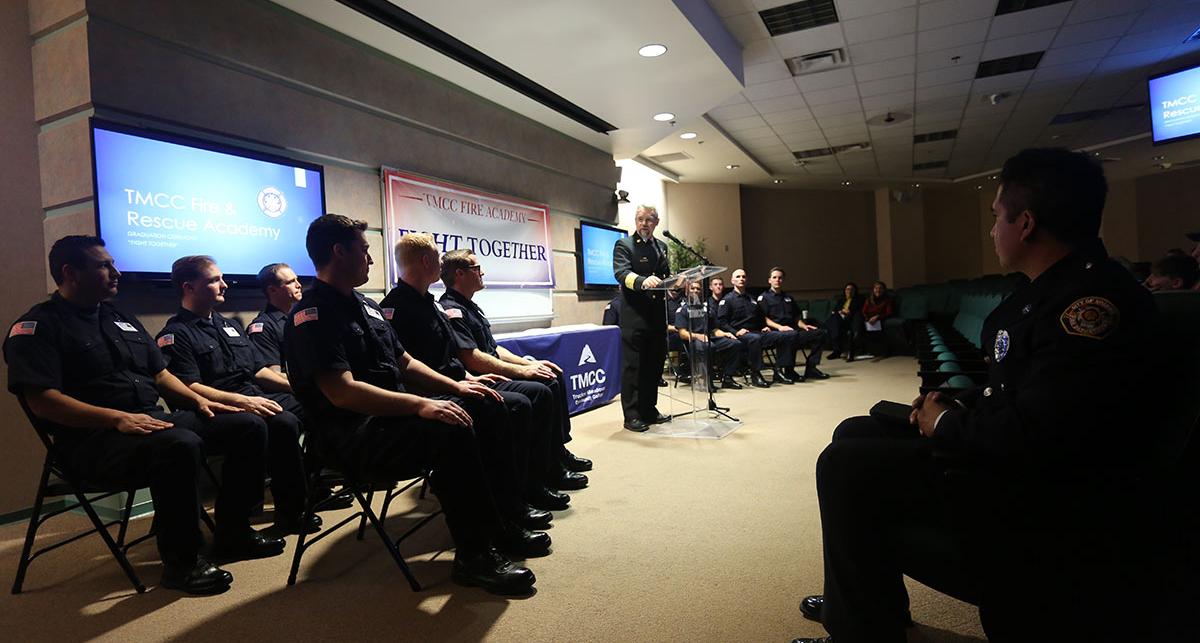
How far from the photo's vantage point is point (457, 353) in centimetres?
285

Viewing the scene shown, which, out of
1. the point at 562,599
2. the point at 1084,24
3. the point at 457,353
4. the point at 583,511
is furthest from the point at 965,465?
the point at 1084,24

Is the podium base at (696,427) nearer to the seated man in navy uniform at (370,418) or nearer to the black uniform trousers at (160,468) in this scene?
the seated man in navy uniform at (370,418)

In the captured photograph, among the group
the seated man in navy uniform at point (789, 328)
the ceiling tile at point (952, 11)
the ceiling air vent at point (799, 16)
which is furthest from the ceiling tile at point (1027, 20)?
the seated man in navy uniform at point (789, 328)

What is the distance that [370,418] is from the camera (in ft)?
6.76

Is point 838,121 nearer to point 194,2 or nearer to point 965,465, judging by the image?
point 194,2

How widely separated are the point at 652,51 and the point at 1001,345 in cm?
405

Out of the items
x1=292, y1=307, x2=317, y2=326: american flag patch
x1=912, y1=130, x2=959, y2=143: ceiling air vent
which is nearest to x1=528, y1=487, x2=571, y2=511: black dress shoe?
x1=292, y1=307, x2=317, y2=326: american flag patch

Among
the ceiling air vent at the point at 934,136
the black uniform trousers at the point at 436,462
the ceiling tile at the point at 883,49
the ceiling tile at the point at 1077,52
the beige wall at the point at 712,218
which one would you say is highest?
the ceiling tile at the point at 1077,52

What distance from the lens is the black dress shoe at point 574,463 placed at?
3.28 metres

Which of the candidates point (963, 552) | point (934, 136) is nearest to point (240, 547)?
point (963, 552)

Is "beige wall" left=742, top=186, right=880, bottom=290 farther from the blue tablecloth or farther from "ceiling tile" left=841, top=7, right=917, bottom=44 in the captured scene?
the blue tablecloth

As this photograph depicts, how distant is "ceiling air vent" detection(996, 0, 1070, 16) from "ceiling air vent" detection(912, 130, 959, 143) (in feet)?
13.1

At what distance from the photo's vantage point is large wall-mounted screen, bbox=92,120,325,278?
279 cm

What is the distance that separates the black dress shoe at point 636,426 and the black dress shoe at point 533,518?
1.83m
